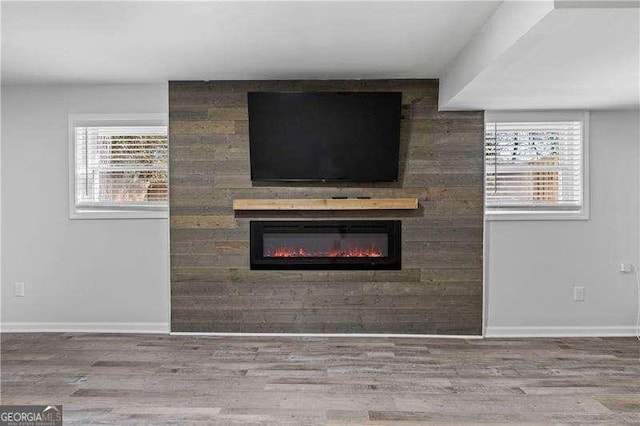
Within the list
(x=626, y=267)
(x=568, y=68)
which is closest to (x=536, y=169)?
(x=626, y=267)

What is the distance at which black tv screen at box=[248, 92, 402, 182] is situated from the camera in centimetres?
474

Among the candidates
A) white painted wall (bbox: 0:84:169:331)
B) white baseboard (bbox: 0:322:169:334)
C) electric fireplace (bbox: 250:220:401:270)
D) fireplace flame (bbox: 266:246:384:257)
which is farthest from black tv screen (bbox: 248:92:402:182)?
white baseboard (bbox: 0:322:169:334)

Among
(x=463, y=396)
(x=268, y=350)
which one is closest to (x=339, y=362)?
(x=268, y=350)

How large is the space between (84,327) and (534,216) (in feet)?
14.1

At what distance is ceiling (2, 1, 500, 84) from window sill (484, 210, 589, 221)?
4.55 ft

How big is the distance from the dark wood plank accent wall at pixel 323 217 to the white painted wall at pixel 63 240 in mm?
300

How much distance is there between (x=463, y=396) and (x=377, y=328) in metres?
1.58

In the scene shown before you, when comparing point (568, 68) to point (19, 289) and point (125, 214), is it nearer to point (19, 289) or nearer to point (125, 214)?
point (125, 214)

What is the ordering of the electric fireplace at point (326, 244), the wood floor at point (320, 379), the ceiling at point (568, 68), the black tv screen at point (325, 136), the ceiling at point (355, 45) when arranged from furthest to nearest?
the electric fireplace at point (326, 244) → the black tv screen at point (325, 136) → the wood floor at point (320, 379) → the ceiling at point (355, 45) → the ceiling at point (568, 68)

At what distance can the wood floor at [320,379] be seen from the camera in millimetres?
3146

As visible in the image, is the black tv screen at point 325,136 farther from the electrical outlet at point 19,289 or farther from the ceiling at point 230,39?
the electrical outlet at point 19,289

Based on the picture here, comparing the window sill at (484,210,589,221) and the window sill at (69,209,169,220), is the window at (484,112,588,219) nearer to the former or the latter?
the window sill at (484,210,589,221)

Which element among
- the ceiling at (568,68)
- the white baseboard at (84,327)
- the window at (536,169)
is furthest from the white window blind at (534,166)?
the white baseboard at (84,327)

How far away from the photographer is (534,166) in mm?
5016
